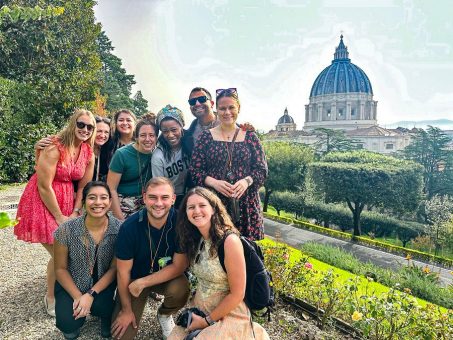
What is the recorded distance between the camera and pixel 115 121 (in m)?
4.02

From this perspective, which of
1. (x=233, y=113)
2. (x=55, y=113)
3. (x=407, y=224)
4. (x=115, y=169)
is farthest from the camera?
(x=407, y=224)

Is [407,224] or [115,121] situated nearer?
[115,121]

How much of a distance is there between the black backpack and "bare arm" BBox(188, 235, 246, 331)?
2.7 inches

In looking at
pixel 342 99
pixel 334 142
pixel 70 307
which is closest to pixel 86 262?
pixel 70 307

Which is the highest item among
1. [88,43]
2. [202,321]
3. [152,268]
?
[88,43]

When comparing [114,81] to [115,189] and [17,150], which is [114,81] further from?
[115,189]

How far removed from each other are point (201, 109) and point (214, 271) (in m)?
1.86

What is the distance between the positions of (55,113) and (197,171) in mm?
16021

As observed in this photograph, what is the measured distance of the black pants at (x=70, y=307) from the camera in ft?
9.34

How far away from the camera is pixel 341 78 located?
77.4 metres

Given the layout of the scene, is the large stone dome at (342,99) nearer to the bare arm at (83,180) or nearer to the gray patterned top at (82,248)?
the bare arm at (83,180)

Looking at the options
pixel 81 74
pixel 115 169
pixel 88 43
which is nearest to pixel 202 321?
pixel 115 169

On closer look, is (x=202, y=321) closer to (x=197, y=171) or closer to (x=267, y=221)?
(x=197, y=171)

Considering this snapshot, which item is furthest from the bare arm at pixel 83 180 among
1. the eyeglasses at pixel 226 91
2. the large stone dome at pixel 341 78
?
the large stone dome at pixel 341 78
